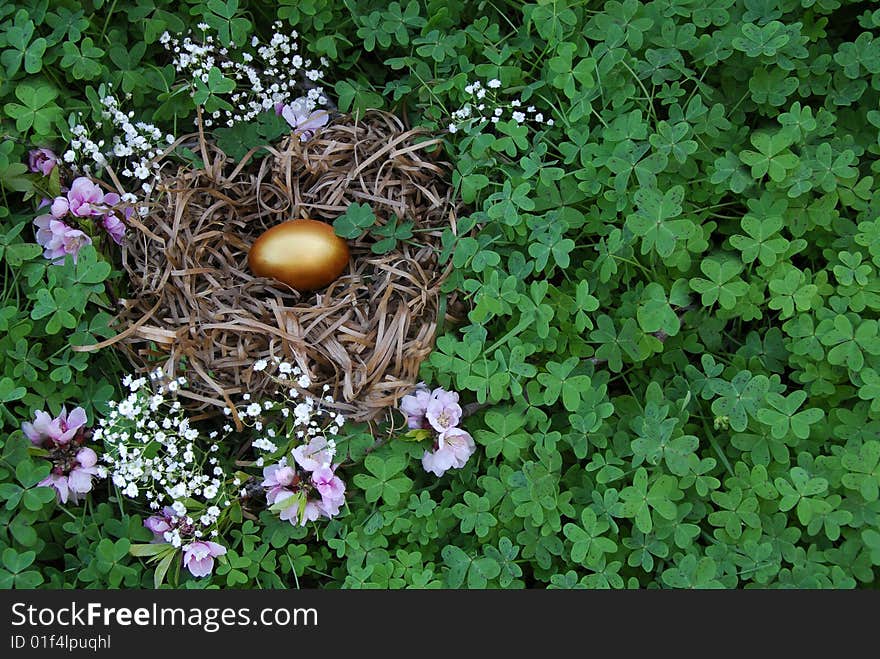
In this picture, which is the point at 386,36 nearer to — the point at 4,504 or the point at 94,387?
the point at 94,387

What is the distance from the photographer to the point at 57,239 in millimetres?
2191

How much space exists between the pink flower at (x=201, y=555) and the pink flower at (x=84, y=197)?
975 mm

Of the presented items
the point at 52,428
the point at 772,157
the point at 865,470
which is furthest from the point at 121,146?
the point at 865,470

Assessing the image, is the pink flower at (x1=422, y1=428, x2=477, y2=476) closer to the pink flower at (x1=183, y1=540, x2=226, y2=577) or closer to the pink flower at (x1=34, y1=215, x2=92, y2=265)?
the pink flower at (x1=183, y1=540, x2=226, y2=577)

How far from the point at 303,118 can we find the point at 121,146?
538 millimetres

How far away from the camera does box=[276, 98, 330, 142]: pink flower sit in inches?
95.5

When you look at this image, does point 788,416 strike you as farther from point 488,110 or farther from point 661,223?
point 488,110

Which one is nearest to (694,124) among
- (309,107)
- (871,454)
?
(871,454)

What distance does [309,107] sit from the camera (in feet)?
7.92

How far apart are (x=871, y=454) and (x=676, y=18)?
52.3 inches

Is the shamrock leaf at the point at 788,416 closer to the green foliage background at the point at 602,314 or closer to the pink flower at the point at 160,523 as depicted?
the green foliage background at the point at 602,314

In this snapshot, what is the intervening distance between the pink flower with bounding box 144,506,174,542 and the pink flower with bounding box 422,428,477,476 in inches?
26.7

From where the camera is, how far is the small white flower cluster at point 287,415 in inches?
80.7

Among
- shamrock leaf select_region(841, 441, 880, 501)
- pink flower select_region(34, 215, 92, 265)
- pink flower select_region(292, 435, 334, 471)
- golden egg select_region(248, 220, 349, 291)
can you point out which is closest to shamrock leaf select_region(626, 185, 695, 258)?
shamrock leaf select_region(841, 441, 880, 501)
